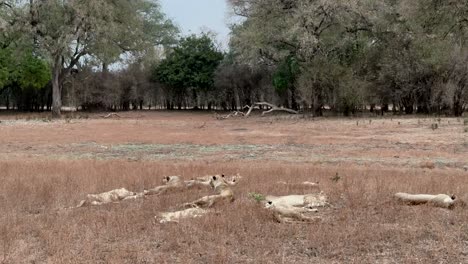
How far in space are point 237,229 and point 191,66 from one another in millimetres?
52410

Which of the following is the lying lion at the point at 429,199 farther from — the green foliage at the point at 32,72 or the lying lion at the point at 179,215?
the green foliage at the point at 32,72

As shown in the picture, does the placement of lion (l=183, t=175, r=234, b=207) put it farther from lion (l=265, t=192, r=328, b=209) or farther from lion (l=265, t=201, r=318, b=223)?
lion (l=265, t=201, r=318, b=223)

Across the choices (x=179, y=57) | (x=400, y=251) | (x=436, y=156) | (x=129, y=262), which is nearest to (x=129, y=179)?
(x=129, y=262)

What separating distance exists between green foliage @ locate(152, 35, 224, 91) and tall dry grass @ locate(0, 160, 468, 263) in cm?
4749

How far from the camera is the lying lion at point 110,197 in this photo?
27.8 feet

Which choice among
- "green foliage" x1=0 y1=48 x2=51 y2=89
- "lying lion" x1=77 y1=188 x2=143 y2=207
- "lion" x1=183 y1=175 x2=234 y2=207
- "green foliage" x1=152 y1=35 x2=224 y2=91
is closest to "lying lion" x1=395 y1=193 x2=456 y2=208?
"lion" x1=183 y1=175 x2=234 y2=207

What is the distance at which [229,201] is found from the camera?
823 cm

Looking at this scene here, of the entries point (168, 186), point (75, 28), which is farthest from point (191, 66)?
point (168, 186)

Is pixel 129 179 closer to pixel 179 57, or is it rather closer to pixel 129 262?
pixel 129 262

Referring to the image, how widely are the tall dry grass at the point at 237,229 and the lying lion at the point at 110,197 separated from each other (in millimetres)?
291

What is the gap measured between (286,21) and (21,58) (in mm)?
26012

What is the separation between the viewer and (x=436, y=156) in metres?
15.5

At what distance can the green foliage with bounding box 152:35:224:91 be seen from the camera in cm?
5709

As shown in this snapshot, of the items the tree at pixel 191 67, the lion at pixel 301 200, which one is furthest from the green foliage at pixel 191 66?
the lion at pixel 301 200
